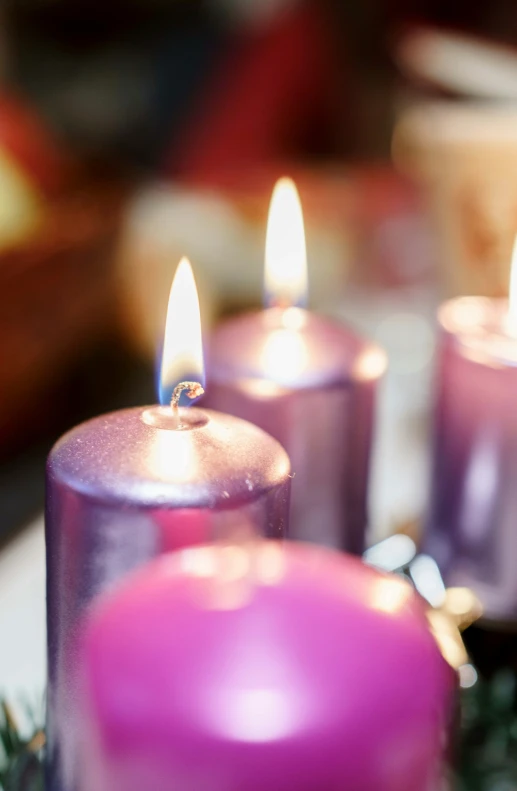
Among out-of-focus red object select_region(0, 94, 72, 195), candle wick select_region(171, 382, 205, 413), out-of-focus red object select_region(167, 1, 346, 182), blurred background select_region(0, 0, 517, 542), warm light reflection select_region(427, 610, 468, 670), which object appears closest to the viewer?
candle wick select_region(171, 382, 205, 413)

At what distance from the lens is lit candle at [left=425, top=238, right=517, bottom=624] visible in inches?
17.5

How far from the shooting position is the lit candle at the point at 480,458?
0.44m

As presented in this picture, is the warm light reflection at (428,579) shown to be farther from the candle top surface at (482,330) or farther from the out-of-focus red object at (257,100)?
the out-of-focus red object at (257,100)

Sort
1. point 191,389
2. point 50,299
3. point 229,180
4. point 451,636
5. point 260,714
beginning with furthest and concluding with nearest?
point 229,180 → point 50,299 → point 451,636 → point 191,389 → point 260,714

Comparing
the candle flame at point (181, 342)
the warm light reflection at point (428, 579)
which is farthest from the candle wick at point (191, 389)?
the warm light reflection at point (428, 579)

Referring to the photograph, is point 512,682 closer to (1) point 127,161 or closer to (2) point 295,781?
(2) point 295,781

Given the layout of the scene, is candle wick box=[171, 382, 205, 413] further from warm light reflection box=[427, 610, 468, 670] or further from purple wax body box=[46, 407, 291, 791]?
warm light reflection box=[427, 610, 468, 670]

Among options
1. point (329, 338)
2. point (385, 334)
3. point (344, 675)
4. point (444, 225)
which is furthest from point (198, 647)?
point (385, 334)

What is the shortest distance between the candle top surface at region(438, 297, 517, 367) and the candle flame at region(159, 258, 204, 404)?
17 centimetres

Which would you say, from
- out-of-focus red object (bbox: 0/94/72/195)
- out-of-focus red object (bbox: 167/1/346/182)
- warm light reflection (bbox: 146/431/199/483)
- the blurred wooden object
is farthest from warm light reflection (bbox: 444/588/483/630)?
out-of-focus red object (bbox: 167/1/346/182)

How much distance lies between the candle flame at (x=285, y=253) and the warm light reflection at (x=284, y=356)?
0.05 m

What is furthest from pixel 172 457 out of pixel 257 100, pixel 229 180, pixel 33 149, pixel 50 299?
pixel 257 100

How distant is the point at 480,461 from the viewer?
1.49ft

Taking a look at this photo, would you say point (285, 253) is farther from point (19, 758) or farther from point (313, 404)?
point (19, 758)
